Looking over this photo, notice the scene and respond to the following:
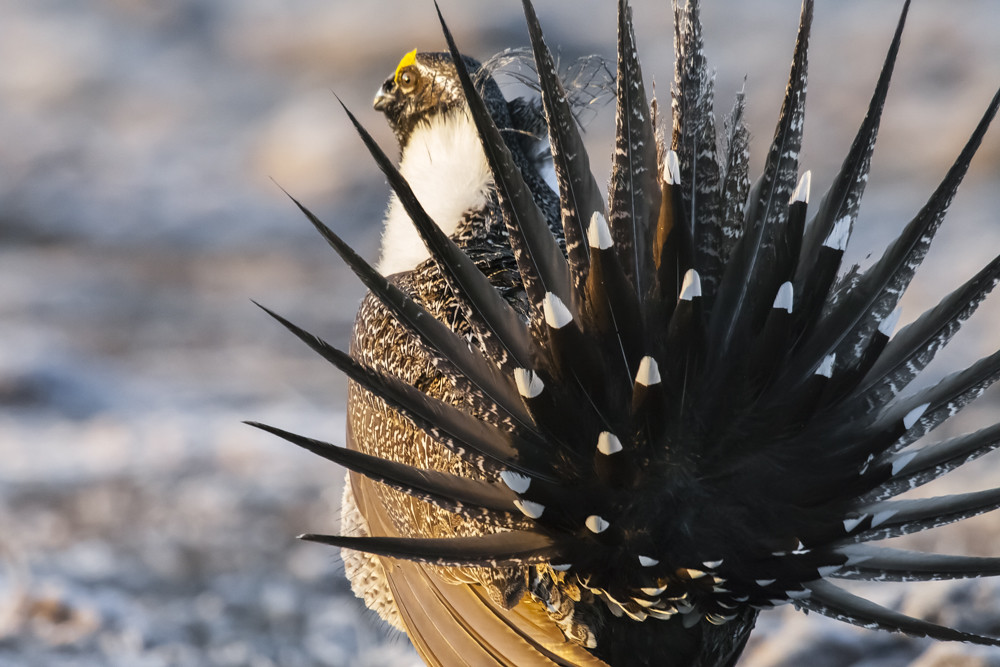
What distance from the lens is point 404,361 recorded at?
2.20 meters

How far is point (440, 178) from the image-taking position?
278cm

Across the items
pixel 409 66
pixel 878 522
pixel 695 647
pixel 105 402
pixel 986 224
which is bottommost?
pixel 695 647

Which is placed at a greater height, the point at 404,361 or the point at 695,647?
the point at 404,361

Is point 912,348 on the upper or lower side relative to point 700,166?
lower

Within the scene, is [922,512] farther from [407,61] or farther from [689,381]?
[407,61]

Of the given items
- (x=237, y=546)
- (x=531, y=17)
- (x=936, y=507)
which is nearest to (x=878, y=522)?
(x=936, y=507)

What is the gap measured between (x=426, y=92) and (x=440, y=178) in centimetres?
30

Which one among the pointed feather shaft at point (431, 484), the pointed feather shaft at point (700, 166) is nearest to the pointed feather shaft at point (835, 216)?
the pointed feather shaft at point (700, 166)

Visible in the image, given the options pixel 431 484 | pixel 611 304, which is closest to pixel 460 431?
pixel 431 484

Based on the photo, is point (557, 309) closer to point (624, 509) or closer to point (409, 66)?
point (624, 509)

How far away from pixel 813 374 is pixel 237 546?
10.3 ft

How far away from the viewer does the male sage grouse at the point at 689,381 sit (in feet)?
5.18

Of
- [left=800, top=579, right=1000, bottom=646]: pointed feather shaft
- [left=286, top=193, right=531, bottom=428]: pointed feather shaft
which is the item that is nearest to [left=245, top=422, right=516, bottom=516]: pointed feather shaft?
[left=286, top=193, right=531, bottom=428]: pointed feather shaft

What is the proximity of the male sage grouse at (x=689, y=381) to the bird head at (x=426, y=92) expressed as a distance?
105 centimetres
